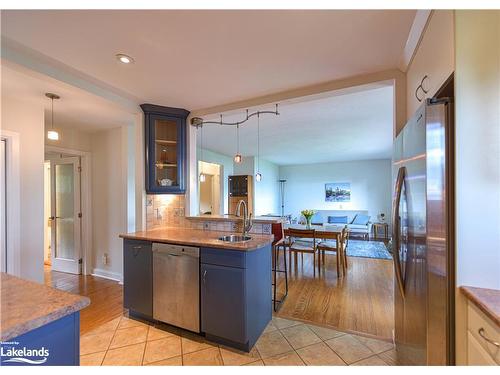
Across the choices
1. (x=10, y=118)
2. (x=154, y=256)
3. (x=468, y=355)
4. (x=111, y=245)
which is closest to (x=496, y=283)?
(x=468, y=355)

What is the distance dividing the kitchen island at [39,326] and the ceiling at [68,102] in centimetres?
179

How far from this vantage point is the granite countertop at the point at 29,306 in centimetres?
76

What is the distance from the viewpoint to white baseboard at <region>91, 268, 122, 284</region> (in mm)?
3609

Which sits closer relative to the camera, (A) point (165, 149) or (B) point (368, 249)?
(A) point (165, 149)

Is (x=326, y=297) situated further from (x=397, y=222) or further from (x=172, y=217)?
(x=172, y=217)

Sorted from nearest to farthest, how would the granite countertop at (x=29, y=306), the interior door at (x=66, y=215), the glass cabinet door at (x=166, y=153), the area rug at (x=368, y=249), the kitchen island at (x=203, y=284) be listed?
1. the granite countertop at (x=29, y=306)
2. the kitchen island at (x=203, y=284)
3. the glass cabinet door at (x=166, y=153)
4. the interior door at (x=66, y=215)
5. the area rug at (x=368, y=249)

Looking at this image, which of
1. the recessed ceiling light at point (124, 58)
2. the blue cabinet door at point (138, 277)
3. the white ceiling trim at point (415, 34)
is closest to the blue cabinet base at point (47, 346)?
the blue cabinet door at point (138, 277)

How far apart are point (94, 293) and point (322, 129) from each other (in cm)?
421

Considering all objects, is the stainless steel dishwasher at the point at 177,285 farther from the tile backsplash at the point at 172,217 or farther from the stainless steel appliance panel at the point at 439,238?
the stainless steel appliance panel at the point at 439,238

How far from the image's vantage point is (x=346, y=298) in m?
3.00

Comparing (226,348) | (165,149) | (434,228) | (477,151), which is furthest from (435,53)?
(165,149)

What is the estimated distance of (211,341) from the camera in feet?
6.72

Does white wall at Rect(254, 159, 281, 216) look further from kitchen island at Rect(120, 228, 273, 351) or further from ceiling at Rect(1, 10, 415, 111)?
ceiling at Rect(1, 10, 415, 111)

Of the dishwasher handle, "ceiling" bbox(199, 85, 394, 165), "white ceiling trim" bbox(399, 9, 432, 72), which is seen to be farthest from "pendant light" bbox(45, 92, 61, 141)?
"white ceiling trim" bbox(399, 9, 432, 72)
